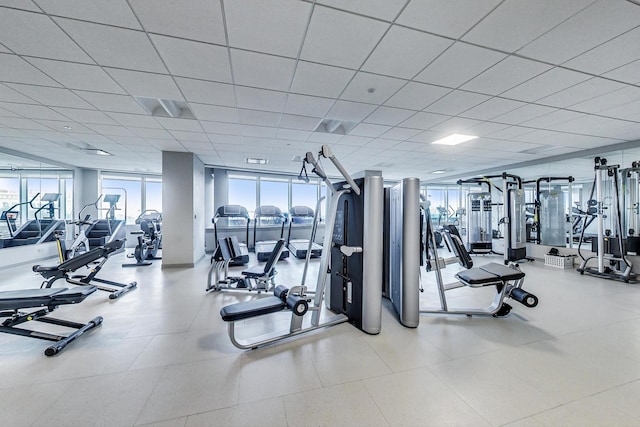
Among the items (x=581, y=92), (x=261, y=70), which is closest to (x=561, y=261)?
(x=581, y=92)

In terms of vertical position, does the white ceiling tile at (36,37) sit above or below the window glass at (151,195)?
above

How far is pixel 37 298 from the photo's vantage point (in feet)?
7.47

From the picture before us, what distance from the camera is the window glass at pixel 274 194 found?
9312mm

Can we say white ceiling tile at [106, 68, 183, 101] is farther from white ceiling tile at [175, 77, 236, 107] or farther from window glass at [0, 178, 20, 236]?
window glass at [0, 178, 20, 236]

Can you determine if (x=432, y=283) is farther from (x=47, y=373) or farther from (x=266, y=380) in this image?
(x=47, y=373)

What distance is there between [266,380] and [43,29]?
3325 millimetres

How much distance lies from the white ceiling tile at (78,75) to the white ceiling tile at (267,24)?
1660mm

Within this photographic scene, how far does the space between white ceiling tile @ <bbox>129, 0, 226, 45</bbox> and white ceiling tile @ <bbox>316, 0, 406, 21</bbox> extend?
821 millimetres

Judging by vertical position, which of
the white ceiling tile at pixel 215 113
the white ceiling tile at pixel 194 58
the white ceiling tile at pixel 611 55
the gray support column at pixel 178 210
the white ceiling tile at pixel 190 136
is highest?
the white ceiling tile at pixel 190 136

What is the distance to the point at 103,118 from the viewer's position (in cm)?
376

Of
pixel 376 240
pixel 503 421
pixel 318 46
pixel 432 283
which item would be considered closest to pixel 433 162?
pixel 432 283

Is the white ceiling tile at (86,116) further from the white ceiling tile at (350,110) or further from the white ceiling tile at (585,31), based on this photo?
the white ceiling tile at (585,31)

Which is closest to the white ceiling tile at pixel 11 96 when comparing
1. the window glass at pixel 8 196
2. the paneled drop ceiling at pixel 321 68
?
the paneled drop ceiling at pixel 321 68

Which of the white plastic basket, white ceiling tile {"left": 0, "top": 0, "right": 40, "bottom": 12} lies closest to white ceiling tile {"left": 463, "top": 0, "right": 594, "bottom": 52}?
white ceiling tile {"left": 0, "top": 0, "right": 40, "bottom": 12}
